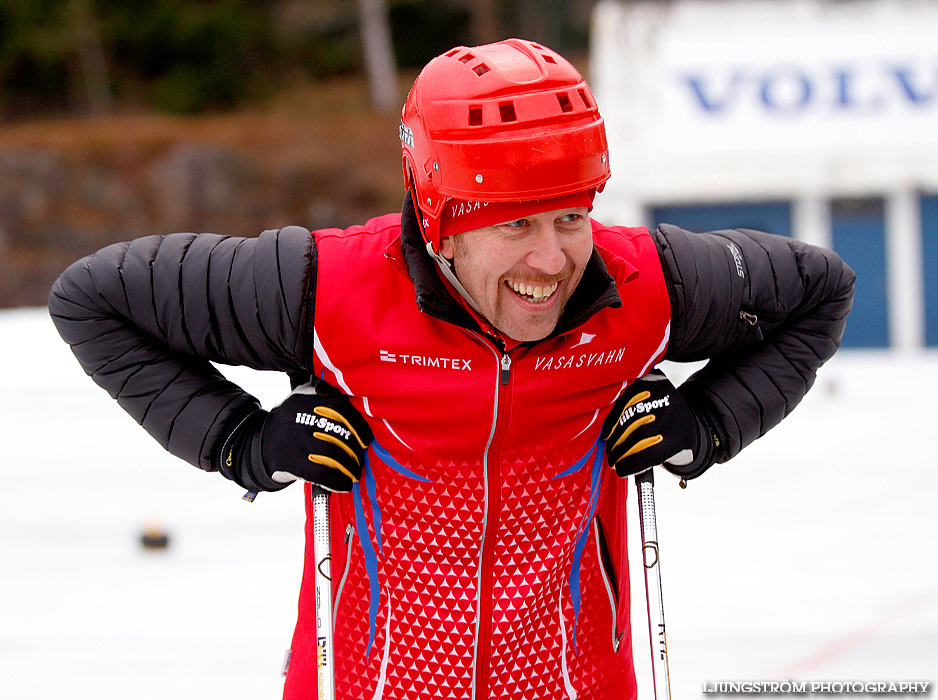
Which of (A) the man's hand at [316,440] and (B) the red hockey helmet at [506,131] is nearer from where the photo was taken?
(B) the red hockey helmet at [506,131]

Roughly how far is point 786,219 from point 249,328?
367 inches

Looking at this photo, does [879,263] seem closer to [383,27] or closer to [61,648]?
[61,648]

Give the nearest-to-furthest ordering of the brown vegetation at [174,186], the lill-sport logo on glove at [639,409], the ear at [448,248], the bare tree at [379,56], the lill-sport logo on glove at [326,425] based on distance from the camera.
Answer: the ear at [448,248], the lill-sport logo on glove at [326,425], the lill-sport logo on glove at [639,409], the brown vegetation at [174,186], the bare tree at [379,56]

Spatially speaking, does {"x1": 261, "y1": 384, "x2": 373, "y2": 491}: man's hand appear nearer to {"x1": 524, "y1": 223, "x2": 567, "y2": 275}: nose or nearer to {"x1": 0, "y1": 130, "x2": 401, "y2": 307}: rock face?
{"x1": 524, "y1": 223, "x2": 567, "y2": 275}: nose

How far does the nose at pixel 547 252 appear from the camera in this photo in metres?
1.90

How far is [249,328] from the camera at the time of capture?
6.75ft

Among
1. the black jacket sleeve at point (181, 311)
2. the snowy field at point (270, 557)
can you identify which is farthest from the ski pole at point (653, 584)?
the snowy field at point (270, 557)

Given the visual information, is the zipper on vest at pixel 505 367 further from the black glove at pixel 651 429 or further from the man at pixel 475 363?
the black glove at pixel 651 429

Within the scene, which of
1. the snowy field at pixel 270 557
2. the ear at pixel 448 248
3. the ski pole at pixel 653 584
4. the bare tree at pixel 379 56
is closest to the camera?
the ear at pixel 448 248

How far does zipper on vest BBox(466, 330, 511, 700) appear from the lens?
206 cm

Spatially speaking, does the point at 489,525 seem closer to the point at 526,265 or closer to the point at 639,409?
the point at 639,409

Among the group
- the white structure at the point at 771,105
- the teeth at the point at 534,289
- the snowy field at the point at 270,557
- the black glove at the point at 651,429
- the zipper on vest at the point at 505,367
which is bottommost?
the snowy field at the point at 270,557

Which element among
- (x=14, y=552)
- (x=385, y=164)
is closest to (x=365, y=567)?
(x=14, y=552)

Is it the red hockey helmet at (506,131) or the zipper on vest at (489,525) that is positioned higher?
the red hockey helmet at (506,131)
